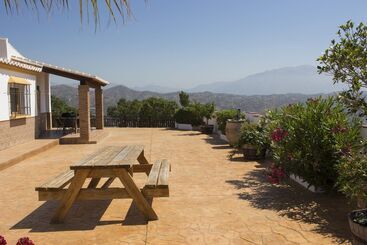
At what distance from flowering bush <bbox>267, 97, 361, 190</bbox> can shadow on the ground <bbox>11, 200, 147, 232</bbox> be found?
2.72 metres

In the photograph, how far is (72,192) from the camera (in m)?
4.79

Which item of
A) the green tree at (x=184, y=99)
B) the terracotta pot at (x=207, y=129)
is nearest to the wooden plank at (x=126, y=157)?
the terracotta pot at (x=207, y=129)

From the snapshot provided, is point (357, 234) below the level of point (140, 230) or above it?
above

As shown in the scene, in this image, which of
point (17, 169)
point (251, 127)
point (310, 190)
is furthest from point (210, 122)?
point (310, 190)

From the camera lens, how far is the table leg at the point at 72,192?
477cm

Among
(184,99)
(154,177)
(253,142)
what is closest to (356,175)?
(154,177)

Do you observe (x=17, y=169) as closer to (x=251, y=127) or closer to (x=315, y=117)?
(x=251, y=127)

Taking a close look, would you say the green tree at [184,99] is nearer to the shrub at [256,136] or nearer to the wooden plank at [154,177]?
the shrub at [256,136]

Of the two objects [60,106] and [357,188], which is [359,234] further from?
[60,106]

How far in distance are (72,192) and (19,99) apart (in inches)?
405

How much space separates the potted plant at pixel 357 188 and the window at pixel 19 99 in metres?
11.5

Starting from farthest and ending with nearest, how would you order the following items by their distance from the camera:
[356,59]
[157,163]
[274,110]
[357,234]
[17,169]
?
[274,110], [17,169], [157,163], [356,59], [357,234]

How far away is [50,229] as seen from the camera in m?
4.71

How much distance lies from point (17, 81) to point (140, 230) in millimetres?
10205
